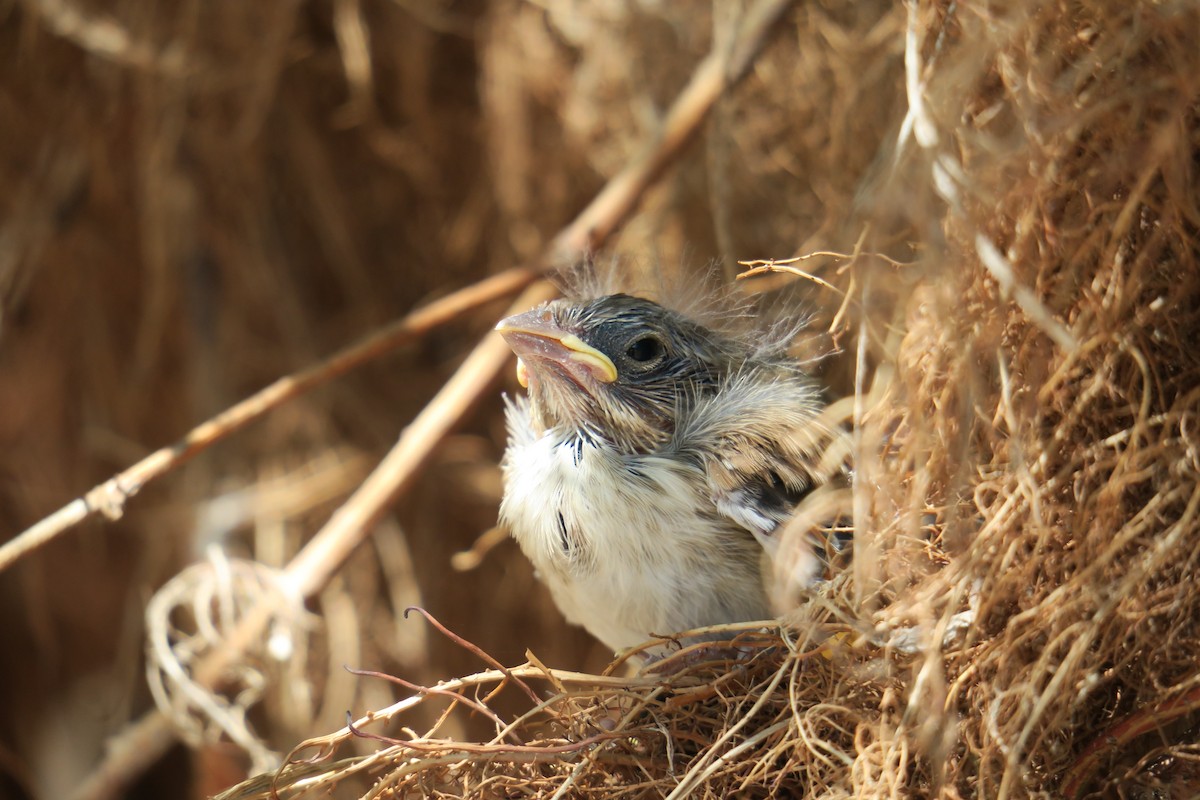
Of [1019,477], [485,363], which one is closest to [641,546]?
[1019,477]

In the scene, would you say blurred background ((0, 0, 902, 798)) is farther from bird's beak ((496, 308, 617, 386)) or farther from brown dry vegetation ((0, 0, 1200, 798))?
bird's beak ((496, 308, 617, 386))

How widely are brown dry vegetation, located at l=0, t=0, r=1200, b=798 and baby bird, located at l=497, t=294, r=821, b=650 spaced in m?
0.10

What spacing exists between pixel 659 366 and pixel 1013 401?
1.58 feet

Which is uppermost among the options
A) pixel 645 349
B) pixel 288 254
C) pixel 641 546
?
pixel 288 254

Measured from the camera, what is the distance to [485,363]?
5.63 ft

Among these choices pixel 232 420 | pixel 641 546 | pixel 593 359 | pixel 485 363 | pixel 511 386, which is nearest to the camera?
pixel 641 546

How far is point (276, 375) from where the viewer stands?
2385 mm

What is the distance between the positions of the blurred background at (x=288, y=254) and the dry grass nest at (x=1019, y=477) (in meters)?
0.93

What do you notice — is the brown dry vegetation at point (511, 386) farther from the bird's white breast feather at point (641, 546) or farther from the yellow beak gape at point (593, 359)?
the yellow beak gape at point (593, 359)

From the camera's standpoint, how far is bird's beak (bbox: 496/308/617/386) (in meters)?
1.24

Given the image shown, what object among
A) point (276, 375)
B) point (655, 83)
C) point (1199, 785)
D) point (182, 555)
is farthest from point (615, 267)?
point (182, 555)

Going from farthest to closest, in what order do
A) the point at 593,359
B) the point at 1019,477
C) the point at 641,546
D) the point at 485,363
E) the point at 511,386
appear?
the point at 511,386
the point at 485,363
the point at 593,359
the point at 641,546
the point at 1019,477

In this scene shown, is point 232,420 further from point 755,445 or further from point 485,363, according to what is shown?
point 755,445

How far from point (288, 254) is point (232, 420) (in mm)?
959
